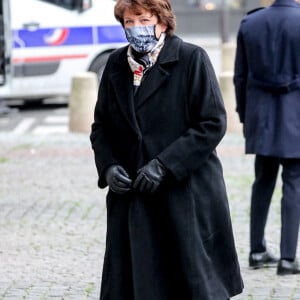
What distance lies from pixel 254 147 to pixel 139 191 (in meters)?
2.30

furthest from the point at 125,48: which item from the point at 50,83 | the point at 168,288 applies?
the point at 50,83

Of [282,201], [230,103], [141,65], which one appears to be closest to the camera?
[141,65]

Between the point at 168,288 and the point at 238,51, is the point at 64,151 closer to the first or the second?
the point at 238,51

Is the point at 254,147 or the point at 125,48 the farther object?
the point at 254,147

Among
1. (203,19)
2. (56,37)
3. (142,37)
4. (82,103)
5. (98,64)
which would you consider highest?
(142,37)

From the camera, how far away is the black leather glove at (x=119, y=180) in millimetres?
4941

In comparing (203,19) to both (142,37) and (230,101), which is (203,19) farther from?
(142,37)

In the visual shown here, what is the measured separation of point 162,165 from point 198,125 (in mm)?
224

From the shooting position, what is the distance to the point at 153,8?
491 cm

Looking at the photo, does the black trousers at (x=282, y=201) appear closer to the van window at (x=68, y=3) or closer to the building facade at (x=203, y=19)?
the van window at (x=68, y=3)

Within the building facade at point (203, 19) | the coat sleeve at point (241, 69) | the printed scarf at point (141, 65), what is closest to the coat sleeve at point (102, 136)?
the printed scarf at point (141, 65)

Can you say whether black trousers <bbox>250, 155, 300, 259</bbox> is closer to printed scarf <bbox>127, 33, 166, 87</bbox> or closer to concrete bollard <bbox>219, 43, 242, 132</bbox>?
printed scarf <bbox>127, 33, 166, 87</bbox>

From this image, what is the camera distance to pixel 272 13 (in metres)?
7.07

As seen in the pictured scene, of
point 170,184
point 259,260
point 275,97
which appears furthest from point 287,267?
point 170,184
